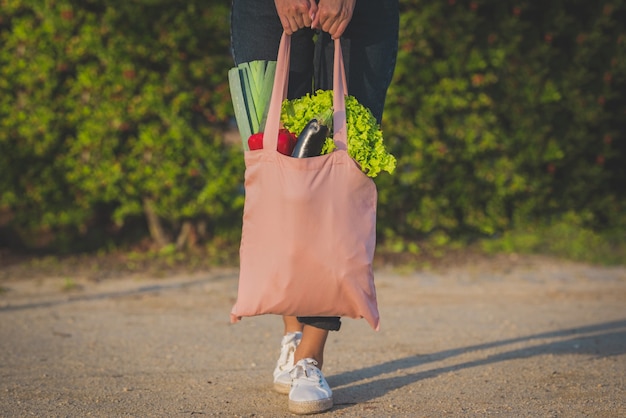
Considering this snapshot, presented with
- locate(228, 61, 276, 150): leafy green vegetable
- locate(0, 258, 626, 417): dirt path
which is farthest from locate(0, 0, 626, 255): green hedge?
locate(228, 61, 276, 150): leafy green vegetable

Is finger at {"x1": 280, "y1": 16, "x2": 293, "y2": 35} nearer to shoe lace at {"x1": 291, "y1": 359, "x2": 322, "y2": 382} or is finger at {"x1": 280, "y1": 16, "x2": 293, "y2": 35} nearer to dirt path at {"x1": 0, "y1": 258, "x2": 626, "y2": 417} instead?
shoe lace at {"x1": 291, "y1": 359, "x2": 322, "y2": 382}

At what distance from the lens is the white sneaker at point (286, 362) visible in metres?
3.21

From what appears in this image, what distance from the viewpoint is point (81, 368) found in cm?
365

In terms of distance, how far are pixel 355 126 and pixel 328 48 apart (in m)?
0.41

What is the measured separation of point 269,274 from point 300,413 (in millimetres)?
538

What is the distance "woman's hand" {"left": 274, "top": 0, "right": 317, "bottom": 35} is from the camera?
2.84 metres

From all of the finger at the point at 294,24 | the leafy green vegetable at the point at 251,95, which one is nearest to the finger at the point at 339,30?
the finger at the point at 294,24

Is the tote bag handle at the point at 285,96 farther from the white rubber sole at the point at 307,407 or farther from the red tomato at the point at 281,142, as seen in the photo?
the white rubber sole at the point at 307,407

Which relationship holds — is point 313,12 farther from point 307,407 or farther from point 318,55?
point 307,407

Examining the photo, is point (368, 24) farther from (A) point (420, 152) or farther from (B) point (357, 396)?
(A) point (420, 152)

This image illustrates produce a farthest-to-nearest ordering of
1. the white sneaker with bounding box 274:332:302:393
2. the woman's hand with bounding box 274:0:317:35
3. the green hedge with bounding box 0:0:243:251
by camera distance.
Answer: the green hedge with bounding box 0:0:243:251
the white sneaker with bounding box 274:332:302:393
the woman's hand with bounding box 274:0:317:35

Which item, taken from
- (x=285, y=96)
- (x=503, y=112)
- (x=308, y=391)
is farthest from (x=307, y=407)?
(x=503, y=112)

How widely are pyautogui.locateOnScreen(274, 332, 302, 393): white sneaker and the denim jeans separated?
0.90 m

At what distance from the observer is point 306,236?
8.89 feet
